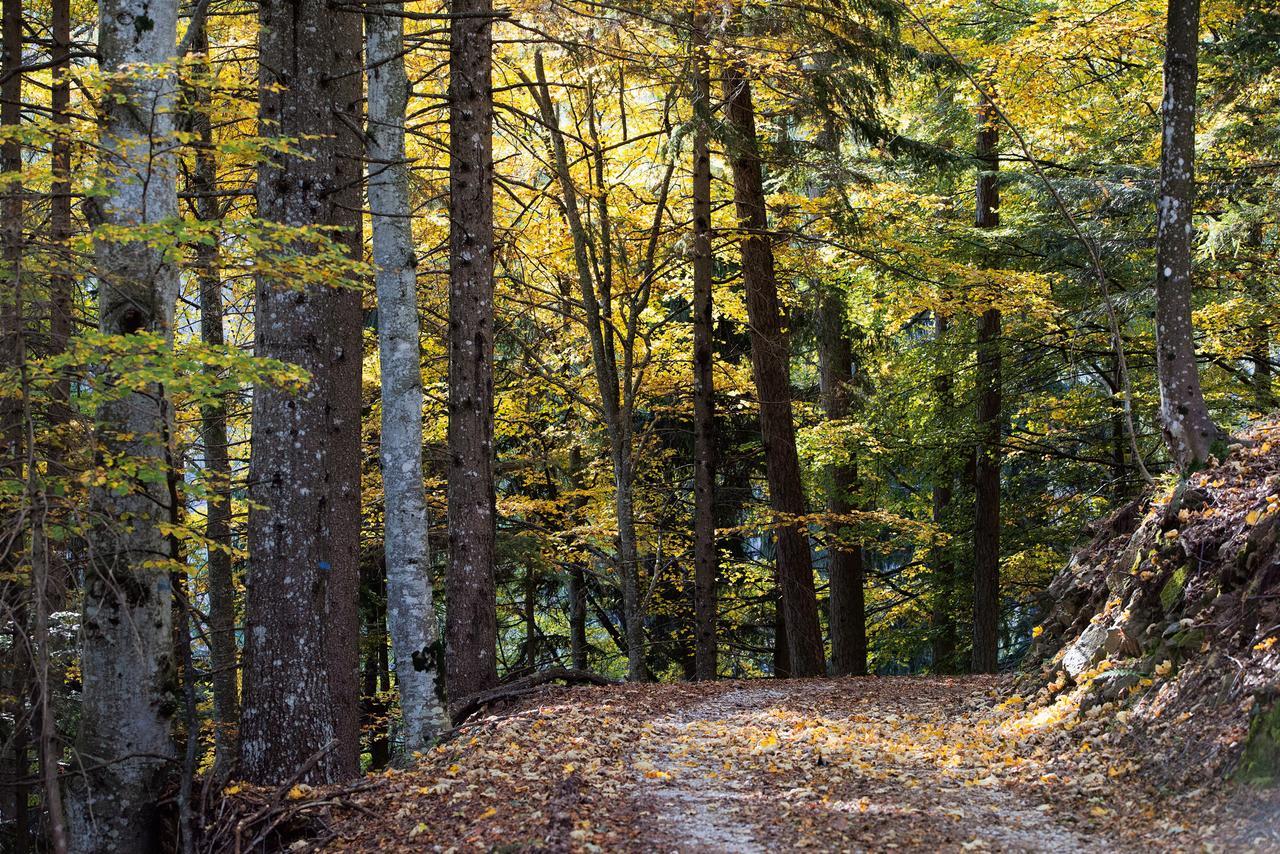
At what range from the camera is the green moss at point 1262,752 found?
452 cm

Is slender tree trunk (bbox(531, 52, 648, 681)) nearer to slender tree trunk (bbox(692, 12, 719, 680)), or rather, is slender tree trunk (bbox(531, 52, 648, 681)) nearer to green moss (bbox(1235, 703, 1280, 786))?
slender tree trunk (bbox(692, 12, 719, 680))

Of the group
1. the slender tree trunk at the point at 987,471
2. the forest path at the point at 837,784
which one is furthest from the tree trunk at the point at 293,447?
the slender tree trunk at the point at 987,471

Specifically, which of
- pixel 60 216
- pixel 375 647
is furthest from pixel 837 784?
pixel 375 647

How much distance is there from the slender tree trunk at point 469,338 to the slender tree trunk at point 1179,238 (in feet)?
18.0

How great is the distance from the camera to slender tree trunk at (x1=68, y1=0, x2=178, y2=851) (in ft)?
19.0

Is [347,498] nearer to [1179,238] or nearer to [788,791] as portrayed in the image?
[788,791]

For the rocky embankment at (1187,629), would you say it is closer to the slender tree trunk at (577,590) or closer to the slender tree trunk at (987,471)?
the slender tree trunk at (987,471)

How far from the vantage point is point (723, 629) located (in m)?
19.9

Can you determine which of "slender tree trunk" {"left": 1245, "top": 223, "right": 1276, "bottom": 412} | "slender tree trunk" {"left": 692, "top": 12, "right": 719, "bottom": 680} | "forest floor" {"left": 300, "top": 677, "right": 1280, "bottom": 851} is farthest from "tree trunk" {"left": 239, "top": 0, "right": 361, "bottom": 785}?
"slender tree trunk" {"left": 1245, "top": 223, "right": 1276, "bottom": 412}

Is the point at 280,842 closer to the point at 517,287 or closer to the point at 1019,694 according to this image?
the point at 1019,694

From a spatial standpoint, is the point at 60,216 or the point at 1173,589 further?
the point at 60,216

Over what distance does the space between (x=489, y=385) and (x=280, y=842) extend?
13.9ft

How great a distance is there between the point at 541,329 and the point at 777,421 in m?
4.30

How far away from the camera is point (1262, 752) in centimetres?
465
